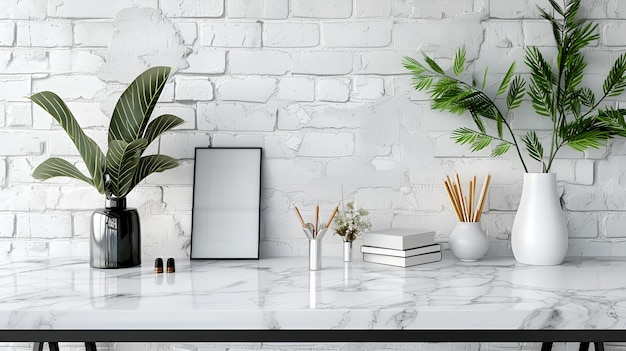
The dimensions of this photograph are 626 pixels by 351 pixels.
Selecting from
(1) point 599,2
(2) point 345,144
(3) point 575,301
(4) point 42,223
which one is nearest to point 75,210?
(4) point 42,223

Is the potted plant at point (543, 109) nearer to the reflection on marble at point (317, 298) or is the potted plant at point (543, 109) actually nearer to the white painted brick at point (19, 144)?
the reflection on marble at point (317, 298)

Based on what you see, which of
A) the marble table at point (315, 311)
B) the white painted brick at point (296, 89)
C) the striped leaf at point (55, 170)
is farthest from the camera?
the white painted brick at point (296, 89)

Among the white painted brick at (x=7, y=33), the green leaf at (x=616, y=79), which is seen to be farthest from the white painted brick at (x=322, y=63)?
the white painted brick at (x=7, y=33)

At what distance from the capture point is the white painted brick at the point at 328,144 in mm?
1938

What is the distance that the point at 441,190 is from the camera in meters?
1.95

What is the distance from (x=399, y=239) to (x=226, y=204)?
1.84 feet

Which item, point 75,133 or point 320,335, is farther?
point 75,133

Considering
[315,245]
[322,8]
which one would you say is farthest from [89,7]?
[315,245]

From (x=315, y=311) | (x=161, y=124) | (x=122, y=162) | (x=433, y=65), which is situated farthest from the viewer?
(x=433, y=65)

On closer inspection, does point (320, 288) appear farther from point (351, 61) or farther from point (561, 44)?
point (561, 44)

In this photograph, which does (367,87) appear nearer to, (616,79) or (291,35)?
(291,35)

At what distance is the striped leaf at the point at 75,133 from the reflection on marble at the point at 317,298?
11.2 inches

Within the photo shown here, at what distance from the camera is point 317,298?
1.38m

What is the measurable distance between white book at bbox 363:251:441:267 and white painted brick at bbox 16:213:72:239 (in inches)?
39.1
